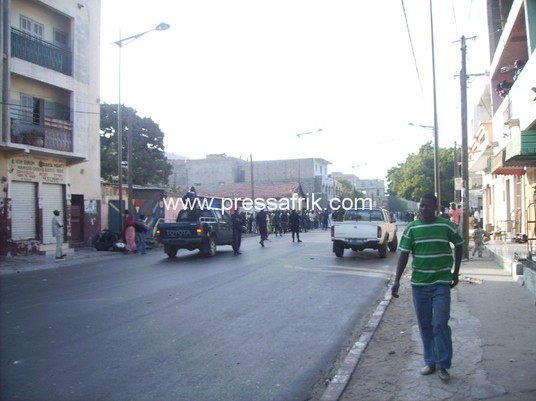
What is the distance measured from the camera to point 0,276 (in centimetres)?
1385

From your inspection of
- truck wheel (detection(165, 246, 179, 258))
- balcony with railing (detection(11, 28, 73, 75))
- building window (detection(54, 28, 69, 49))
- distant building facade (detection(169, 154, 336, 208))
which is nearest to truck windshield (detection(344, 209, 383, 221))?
truck wheel (detection(165, 246, 179, 258))

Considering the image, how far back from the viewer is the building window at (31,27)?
21.1 m

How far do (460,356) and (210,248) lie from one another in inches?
522

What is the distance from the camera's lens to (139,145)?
42.1 metres

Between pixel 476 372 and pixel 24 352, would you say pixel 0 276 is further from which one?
pixel 476 372

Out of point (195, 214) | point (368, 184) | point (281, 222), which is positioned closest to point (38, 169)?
point (195, 214)

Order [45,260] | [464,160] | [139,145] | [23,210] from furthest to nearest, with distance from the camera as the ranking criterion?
1. [139,145]
2. [23,210]
3. [45,260]
4. [464,160]

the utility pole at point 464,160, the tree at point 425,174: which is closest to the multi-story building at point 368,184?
the tree at point 425,174

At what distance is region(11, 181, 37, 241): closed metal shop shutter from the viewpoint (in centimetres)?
1994

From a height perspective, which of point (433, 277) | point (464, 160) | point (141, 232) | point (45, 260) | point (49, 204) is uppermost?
point (464, 160)

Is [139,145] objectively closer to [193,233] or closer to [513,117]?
[193,233]

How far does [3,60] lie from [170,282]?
12.5 m

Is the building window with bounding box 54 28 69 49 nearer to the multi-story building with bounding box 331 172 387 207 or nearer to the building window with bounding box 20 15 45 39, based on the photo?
the building window with bounding box 20 15 45 39

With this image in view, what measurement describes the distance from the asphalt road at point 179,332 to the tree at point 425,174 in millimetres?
48575
